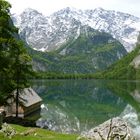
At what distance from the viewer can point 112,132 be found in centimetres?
4172

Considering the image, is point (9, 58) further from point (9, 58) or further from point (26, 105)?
point (26, 105)

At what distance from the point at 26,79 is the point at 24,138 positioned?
38.4 m

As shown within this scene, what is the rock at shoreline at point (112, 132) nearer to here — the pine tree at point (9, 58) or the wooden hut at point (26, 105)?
the pine tree at point (9, 58)

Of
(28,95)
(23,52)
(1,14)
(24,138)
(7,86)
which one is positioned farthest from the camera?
(28,95)

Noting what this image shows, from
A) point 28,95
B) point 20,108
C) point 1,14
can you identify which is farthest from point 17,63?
point 28,95

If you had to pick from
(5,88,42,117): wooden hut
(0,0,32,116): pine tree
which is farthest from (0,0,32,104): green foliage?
(5,88,42,117): wooden hut

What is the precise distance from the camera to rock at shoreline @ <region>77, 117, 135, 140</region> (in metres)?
41.2

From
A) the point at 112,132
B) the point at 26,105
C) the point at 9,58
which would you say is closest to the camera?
the point at 112,132

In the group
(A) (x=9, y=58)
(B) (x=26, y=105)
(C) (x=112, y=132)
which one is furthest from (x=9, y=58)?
(B) (x=26, y=105)

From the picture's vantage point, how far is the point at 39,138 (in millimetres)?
39594

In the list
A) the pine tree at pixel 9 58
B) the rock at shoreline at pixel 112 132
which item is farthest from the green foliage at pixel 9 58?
the rock at shoreline at pixel 112 132

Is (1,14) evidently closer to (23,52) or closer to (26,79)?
(23,52)

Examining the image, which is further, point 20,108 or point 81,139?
point 20,108

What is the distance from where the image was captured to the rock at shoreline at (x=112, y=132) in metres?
41.2
